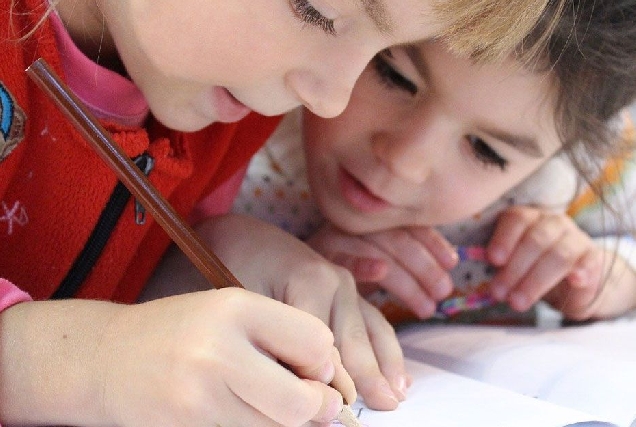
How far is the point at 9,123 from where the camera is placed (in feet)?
1.60

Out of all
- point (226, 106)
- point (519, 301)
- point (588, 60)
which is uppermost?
point (226, 106)

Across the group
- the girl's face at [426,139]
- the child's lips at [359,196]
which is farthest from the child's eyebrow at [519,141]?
the child's lips at [359,196]

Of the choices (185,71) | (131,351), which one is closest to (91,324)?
(131,351)

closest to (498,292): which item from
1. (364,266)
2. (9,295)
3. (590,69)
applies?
(364,266)

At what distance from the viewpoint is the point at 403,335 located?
728 mm

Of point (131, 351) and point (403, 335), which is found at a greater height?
point (131, 351)

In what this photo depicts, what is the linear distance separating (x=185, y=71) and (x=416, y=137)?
7.8 inches

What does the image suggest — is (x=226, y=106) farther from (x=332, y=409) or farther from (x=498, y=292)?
(x=498, y=292)

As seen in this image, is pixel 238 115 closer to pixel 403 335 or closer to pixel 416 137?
pixel 416 137

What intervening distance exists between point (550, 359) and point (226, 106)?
296 millimetres

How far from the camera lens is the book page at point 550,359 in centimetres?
55

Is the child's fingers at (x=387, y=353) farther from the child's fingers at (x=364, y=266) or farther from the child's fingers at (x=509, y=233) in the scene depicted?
the child's fingers at (x=509, y=233)

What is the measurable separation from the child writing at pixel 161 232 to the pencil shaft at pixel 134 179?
1.0 inches

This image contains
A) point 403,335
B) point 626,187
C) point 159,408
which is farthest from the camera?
point 626,187
